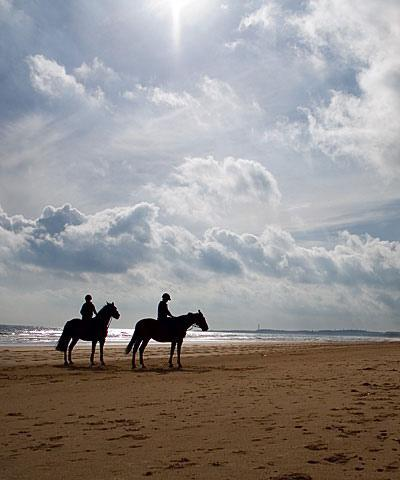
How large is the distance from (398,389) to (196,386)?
487 cm

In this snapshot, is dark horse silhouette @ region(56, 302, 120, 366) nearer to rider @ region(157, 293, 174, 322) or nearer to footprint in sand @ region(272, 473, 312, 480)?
rider @ region(157, 293, 174, 322)

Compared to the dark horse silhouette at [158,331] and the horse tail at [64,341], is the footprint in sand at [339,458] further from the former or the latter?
the horse tail at [64,341]

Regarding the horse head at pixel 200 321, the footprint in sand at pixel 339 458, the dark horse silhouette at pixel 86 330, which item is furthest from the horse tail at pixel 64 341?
the footprint in sand at pixel 339 458

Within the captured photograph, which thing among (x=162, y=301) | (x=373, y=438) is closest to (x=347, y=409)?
(x=373, y=438)

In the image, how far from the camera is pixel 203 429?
24.5ft

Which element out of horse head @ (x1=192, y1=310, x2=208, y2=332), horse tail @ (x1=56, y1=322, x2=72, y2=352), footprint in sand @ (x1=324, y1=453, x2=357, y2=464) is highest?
horse head @ (x1=192, y1=310, x2=208, y2=332)

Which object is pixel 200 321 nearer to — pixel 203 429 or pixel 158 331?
pixel 158 331

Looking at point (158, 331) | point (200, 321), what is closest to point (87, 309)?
point (158, 331)

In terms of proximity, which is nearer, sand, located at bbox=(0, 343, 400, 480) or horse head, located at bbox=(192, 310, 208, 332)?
sand, located at bbox=(0, 343, 400, 480)

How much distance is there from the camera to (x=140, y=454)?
6.12m

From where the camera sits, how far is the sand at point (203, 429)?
5.53 m

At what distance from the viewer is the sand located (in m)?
5.53

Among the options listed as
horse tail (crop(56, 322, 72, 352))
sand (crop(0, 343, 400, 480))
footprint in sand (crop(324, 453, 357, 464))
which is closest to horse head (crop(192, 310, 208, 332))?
horse tail (crop(56, 322, 72, 352))

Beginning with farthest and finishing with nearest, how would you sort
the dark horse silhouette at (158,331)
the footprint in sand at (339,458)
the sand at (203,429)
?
the dark horse silhouette at (158,331) < the footprint in sand at (339,458) < the sand at (203,429)
